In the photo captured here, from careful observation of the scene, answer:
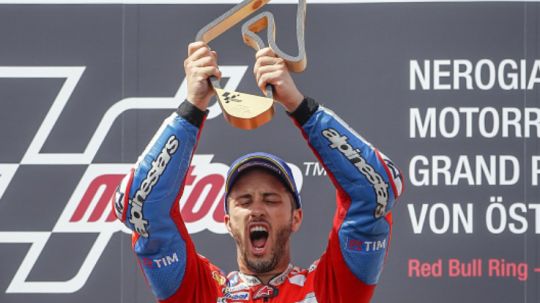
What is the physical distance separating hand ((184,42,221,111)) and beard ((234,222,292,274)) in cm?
38

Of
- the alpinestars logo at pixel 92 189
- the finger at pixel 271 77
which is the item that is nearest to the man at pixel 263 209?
the finger at pixel 271 77

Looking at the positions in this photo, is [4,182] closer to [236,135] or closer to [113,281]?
[113,281]

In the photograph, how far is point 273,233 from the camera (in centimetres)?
227

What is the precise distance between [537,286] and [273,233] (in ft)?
3.59

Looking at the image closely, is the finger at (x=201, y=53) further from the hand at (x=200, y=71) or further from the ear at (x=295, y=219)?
the ear at (x=295, y=219)

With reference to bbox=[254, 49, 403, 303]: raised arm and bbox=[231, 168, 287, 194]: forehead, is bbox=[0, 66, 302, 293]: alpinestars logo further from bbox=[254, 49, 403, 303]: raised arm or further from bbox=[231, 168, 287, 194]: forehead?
bbox=[254, 49, 403, 303]: raised arm

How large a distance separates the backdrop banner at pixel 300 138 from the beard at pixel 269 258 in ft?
2.29

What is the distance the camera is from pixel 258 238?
7.50ft

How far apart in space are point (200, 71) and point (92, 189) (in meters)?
1.05

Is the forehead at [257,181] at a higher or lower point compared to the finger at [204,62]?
lower

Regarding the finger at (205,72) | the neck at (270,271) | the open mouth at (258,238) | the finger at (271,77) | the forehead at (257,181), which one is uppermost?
the finger at (205,72)

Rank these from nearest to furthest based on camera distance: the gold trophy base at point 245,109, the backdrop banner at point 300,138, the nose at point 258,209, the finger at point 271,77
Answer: the gold trophy base at point 245,109 → the finger at point 271,77 → the nose at point 258,209 → the backdrop banner at point 300,138

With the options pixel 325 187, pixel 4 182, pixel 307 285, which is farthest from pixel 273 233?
pixel 4 182

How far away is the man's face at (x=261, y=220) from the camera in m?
2.27
